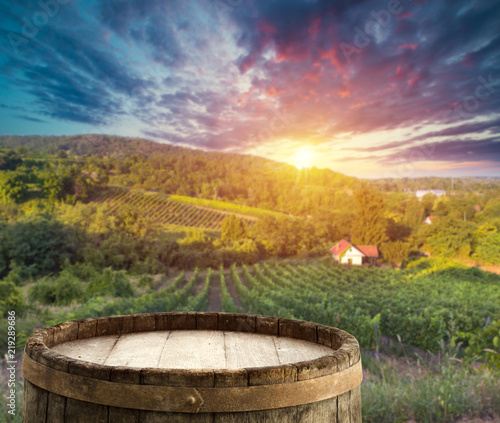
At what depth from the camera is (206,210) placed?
1129cm

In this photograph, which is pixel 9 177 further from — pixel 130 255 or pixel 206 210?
pixel 206 210

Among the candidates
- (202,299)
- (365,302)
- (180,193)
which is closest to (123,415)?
(365,302)

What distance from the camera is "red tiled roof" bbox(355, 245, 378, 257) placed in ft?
33.4

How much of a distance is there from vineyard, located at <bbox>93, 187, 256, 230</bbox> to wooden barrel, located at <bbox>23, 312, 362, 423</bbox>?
9632 mm

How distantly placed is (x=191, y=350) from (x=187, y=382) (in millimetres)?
498

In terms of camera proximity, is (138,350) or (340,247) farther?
(340,247)

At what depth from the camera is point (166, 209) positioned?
11.3 meters

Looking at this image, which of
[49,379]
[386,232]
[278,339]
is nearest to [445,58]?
[386,232]

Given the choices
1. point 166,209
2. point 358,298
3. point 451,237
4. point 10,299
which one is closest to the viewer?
point 10,299

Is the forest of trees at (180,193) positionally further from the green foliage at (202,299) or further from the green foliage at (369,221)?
the green foliage at (202,299)

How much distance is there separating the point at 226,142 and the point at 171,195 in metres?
2.16

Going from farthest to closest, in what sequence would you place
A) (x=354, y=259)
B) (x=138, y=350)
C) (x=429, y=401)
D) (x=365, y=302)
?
1. (x=354, y=259)
2. (x=365, y=302)
3. (x=429, y=401)
4. (x=138, y=350)

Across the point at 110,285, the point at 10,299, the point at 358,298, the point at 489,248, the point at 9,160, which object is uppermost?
the point at 9,160

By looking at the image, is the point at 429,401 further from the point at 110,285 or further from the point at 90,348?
the point at 110,285
